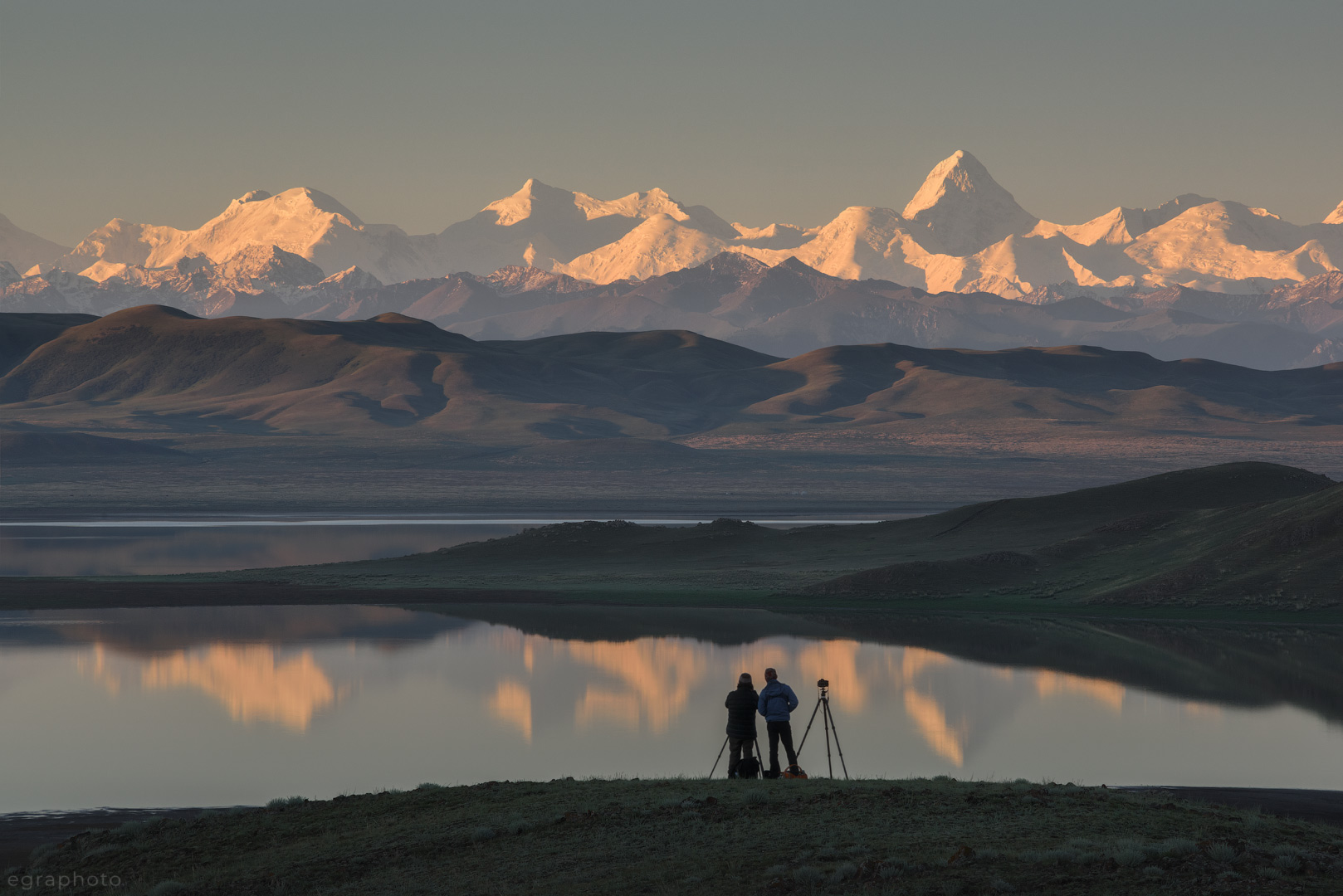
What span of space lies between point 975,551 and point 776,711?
56.3 meters

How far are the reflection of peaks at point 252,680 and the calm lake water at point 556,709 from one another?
0.13 m

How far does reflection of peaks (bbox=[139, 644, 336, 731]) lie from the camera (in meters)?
38.5

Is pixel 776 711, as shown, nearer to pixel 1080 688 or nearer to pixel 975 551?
pixel 1080 688

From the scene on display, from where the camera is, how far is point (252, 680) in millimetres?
43531

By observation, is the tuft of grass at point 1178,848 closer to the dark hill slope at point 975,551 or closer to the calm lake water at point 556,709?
the calm lake water at point 556,709

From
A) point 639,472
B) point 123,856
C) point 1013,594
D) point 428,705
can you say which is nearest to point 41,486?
point 639,472

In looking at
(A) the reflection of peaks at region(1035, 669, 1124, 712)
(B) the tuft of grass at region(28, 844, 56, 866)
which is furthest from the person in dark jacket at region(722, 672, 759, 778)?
(A) the reflection of peaks at region(1035, 669, 1124, 712)

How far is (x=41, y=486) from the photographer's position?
16300cm

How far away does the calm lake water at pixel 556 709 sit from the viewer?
30.9m

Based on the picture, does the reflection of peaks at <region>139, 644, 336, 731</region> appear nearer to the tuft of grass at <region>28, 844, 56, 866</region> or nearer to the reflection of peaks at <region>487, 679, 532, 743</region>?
A: the reflection of peaks at <region>487, 679, 532, 743</region>

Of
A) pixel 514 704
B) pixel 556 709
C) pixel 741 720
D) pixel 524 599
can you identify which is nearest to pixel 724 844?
pixel 741 720

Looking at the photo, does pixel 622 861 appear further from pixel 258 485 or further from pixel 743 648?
pixel 258 485

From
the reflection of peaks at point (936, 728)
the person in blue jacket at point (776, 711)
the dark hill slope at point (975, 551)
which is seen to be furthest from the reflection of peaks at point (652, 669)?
the dark hill slope at point (975, 551)

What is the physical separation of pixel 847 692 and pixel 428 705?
11172 mm
